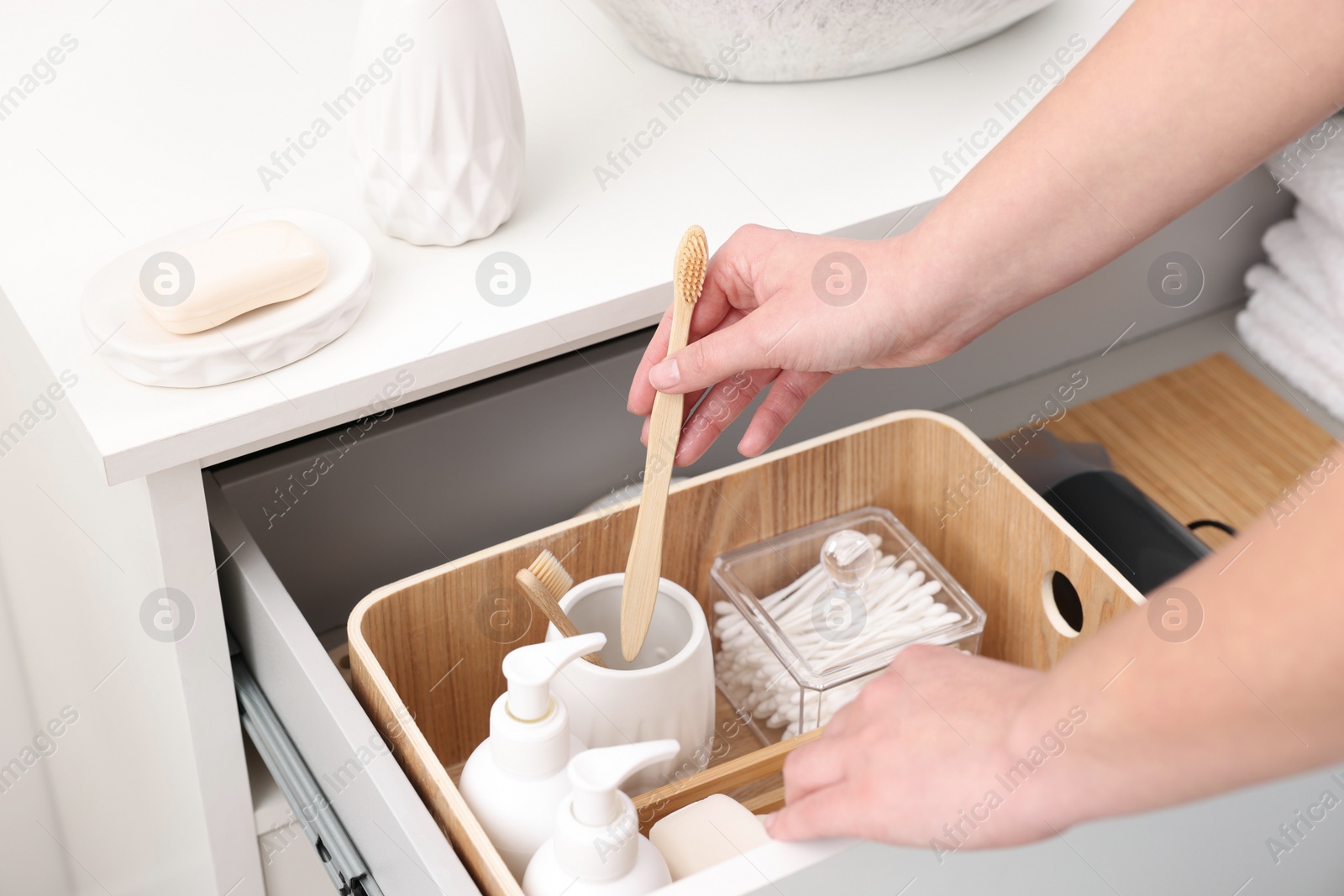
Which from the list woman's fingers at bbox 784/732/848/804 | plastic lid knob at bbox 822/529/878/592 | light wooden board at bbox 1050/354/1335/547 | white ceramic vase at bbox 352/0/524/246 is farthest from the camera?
light wooden board at bbox 1050/354/1335/547

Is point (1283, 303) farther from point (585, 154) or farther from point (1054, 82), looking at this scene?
point (585, 154)

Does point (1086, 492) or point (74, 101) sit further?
point (1086, 492)

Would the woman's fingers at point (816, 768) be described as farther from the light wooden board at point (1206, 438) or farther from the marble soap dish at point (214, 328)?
the light wooden board at point (1206, 438)

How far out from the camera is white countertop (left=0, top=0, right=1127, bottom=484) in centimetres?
51

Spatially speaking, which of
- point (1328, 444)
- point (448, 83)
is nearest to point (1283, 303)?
point (1328, 444)

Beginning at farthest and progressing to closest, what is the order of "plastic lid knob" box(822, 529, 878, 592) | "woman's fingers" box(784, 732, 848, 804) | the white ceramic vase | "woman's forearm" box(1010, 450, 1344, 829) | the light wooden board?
the light wooden board
"plastic lid knob" box(822, 529, 878, 592)
the white ceramic vase
"woman's fingers" box(784, 732, 848, 804)
"woman's forearm" box(1010, 450, 1344, 829)

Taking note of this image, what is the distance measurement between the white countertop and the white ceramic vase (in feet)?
0.07

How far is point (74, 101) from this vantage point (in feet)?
2.19

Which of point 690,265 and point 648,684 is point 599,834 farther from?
point 690,265

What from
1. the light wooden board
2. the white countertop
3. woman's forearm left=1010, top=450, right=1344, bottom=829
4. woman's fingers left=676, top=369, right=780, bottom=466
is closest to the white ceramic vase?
the white countertop

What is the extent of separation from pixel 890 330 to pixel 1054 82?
0.26m

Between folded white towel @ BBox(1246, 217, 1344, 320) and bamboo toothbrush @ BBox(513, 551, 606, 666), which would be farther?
folded white towel @ BBox(1246, 217, 1344, 320)

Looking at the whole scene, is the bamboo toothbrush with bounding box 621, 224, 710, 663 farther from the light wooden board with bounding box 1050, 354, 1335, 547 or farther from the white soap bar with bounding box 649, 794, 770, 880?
the light wooden board with bounding box 1050, 354, 1335, 547

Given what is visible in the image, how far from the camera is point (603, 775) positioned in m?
0.44
